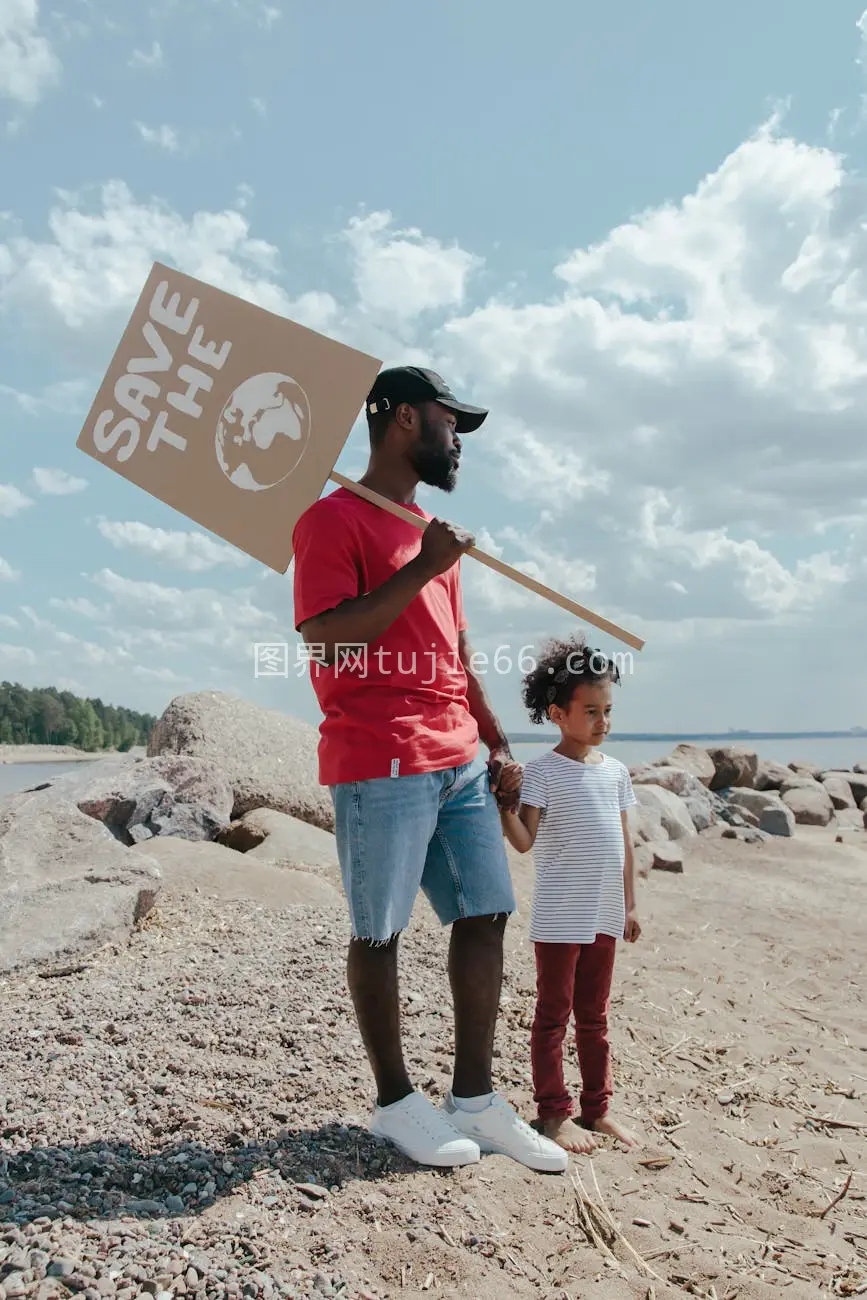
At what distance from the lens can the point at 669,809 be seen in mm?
11109

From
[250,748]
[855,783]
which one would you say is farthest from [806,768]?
[250,748]

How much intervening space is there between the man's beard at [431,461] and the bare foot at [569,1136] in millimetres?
2114

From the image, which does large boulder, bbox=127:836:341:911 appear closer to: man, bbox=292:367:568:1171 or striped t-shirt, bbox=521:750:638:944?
striped t-shirt, bbox=521:750:638:944

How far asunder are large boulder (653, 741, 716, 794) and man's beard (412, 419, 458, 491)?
10.8 metres

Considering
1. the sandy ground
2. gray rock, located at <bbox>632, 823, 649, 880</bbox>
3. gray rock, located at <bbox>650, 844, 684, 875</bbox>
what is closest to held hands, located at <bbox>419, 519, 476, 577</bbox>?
the sandy ground

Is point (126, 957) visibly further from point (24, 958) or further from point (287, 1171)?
point (287, 1171)

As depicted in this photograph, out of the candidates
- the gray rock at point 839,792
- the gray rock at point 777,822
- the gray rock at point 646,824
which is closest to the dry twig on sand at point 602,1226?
the gray rock at point 646,824

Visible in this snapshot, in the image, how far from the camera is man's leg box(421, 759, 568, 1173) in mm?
3160

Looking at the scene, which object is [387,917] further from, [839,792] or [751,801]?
[839,792]

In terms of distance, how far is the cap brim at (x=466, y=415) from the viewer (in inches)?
130

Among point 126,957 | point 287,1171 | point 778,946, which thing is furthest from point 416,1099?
point 778,946

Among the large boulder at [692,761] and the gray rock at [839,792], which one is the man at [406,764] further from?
the gray rock at [839,792]

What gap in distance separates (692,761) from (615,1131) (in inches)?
434

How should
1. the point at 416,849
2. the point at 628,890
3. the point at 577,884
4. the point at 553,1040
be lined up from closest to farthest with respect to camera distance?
the point at 416,849 < the point at 553,1040 < the point at 577,884 < the point at 628,890
